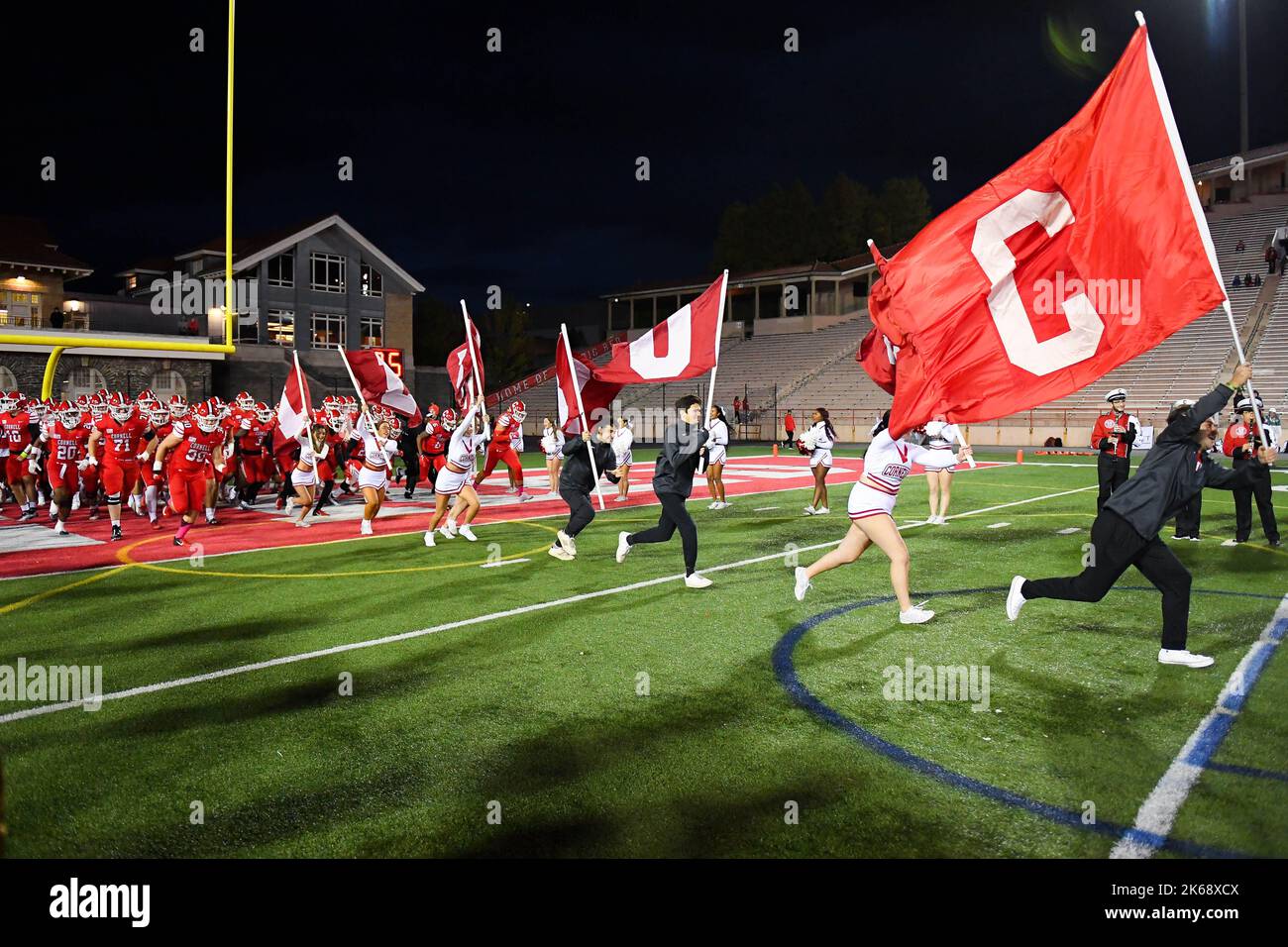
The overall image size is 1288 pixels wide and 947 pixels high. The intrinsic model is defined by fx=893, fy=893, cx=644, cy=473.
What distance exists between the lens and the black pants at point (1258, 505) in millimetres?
11867

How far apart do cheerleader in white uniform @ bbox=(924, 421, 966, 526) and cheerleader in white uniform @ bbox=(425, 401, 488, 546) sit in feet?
22.9

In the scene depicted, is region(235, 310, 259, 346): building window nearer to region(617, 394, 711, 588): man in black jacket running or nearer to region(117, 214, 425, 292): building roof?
region(117, 214, 425, 292): building roof

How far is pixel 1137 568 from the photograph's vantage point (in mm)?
6344

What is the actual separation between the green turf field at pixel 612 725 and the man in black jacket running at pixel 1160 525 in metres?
0.50

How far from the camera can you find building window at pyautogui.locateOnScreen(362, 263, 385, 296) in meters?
49.9

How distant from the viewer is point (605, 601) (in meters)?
9.09

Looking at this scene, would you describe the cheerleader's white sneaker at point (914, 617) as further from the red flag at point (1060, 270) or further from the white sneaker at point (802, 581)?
the red flag at point (1060, 270)

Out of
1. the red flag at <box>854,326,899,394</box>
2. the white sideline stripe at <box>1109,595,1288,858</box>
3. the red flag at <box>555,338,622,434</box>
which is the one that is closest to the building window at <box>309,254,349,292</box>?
the red flag at <box>555,338,622,434</box>

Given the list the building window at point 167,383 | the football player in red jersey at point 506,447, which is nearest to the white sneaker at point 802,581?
the football player in red jersey at point 506,447

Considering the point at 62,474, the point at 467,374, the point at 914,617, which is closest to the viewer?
the point at 914,617

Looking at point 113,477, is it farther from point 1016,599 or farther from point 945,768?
point 945,768

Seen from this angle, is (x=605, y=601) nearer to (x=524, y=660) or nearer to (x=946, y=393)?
(x=524, y=660)

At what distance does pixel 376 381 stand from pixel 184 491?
347cm

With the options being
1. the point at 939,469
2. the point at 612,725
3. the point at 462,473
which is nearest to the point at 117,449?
the point at 462,473
